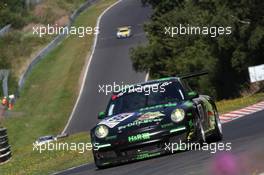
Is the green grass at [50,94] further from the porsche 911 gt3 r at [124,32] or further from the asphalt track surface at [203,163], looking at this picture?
the asphalt track surface at [203,163]

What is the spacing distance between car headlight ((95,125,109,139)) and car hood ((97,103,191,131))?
0.25 feet

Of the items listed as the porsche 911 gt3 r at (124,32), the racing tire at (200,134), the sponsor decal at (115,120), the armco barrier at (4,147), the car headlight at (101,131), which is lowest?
the porsche 911 gt3 r at (124,32)

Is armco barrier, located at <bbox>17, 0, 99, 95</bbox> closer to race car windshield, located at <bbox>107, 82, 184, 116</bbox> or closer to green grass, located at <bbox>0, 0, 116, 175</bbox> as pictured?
green grass, located at <bbox>0, 0, 116, 175</bbox>

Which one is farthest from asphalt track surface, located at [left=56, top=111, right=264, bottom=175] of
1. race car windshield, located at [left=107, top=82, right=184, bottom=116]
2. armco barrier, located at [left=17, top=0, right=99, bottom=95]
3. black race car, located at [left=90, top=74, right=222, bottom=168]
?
armco barrier, located at [left=17, top=0, right=99, bottom=95]

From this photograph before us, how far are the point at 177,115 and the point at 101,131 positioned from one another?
1.30 m

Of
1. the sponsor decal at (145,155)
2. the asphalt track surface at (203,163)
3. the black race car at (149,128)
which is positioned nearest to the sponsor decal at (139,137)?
the black race car at (149,128)

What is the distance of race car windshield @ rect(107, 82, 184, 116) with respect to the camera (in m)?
13.0

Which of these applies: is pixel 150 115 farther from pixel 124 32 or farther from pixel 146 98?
pixel 124 32

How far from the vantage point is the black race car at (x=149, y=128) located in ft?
39.6

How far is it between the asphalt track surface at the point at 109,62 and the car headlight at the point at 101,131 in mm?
33359

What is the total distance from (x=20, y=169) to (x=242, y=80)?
31280 millimetres

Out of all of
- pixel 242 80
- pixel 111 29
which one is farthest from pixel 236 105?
pixel 111 29

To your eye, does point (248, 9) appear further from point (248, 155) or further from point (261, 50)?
point (248, 155)

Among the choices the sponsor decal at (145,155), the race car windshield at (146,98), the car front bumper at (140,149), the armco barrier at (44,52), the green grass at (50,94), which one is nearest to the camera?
the car front bumper at (140,149)
